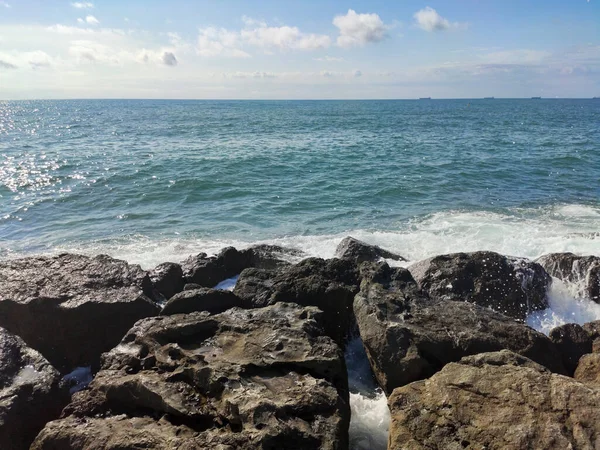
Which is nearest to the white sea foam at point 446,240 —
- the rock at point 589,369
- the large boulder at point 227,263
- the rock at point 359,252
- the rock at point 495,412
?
the rock at point 359,252

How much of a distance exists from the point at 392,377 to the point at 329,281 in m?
2.76

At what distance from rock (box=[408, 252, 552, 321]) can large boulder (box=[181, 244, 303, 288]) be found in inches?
153

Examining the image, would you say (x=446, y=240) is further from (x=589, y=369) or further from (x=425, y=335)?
(x=425, y=335)

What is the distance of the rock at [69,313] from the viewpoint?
8.04 m

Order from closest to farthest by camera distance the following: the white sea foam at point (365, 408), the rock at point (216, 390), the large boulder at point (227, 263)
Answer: the rock at point (216, 390)
the white sea foam at point (365, 408)
the large boulder at point (227, 263)

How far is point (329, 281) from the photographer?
8.88 m

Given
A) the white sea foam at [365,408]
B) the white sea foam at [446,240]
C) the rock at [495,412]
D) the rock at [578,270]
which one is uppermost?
the rock at [495,412]

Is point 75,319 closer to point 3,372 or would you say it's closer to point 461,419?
point 3,372

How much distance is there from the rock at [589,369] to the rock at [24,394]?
24.9ft

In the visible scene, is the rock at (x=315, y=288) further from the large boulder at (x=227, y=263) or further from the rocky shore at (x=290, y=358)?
the large boulder at (x=227, y=263)

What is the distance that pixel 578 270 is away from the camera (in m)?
10.7

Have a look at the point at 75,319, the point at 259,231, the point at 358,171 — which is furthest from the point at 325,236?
the point at 358,171

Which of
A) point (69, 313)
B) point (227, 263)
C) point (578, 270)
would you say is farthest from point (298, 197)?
point (69, 313)

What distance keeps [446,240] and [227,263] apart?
7457 millimetres
